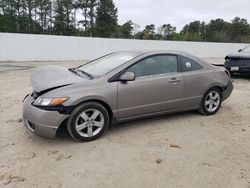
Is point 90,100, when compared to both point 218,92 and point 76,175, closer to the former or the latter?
point 76,175

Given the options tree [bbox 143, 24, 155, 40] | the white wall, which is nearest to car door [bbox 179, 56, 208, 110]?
the white wall

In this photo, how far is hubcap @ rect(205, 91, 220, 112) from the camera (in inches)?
212

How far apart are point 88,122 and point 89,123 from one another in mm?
23

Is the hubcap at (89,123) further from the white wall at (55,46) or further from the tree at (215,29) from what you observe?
the tree at (215,29)

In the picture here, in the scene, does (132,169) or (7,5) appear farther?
(7,5)

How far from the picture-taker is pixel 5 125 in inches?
192

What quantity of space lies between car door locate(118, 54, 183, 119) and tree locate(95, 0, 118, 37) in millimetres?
42186

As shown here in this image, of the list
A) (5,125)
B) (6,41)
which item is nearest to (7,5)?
(6,41)

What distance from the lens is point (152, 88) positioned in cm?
460

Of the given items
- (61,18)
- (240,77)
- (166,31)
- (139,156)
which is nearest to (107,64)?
(139,156)

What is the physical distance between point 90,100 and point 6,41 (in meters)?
16.8

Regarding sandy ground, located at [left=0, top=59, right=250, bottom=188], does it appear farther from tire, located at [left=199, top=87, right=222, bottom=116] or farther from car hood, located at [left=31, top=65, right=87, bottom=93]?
car hood, located at [left=31, top=65, right=87, bottom=93]

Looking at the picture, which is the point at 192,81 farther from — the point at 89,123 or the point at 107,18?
the point at 107,18

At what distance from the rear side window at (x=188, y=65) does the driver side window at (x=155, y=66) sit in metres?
0.15
